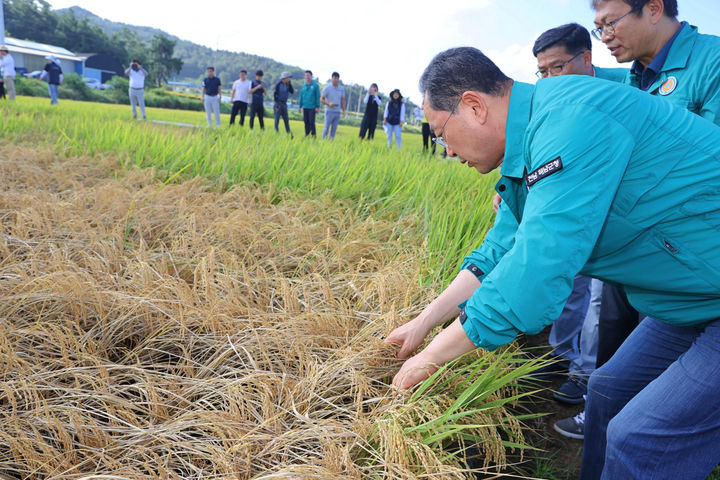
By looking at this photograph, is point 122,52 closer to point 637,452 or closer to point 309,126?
point 309,126

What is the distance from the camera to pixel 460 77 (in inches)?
37.8

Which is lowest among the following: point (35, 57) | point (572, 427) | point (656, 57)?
point (572, 427)

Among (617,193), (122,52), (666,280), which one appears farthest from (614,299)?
(122,52)

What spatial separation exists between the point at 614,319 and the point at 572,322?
456mm

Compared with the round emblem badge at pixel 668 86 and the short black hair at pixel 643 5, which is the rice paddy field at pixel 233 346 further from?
the short black hair at pixel 643 5

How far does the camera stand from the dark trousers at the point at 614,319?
1.63 m

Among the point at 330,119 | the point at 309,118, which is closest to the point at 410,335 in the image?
the point at 330,119

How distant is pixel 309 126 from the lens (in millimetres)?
8273

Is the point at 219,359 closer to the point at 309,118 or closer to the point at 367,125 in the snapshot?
the point at 309,118

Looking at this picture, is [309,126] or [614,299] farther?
[309,126]

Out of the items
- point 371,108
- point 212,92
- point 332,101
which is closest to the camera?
point 332,101

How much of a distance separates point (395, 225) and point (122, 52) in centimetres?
5620

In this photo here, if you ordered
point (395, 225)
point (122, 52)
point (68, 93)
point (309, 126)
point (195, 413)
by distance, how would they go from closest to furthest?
point (195, 413) → point (395, 225) → point (309, 126) → point (68, 93) → point (122, 52)

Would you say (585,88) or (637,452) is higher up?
(585,88)
